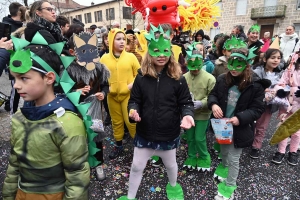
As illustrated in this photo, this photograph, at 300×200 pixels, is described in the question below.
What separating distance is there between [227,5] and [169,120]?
22937 mm

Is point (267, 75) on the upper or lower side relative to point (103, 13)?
lower

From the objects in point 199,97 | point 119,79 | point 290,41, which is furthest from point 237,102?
point 290,41

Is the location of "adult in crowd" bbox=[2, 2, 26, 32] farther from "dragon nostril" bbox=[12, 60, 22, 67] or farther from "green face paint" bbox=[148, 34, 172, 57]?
"dragon nostril" bbox=[12, 60, 22, 67]

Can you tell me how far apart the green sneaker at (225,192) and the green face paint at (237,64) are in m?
1.31

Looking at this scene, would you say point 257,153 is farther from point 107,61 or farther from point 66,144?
point 66,144

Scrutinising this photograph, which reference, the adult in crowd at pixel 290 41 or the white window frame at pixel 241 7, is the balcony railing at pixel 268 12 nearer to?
the white window frame at pixel 241 7

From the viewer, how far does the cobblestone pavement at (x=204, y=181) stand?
8.18 ft

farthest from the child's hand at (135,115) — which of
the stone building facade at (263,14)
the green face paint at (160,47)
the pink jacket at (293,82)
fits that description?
the stone building facade at (263,14)

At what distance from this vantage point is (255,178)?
110 inches

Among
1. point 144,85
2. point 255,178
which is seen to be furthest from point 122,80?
point 255,178

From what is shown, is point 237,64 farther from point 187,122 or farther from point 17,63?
point 17,63

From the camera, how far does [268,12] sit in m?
19.9

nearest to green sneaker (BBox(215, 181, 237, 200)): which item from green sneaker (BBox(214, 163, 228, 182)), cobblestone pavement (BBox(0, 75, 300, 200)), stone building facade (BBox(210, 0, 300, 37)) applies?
cobblestone pavement (BBox(0, 75, 300, 200))

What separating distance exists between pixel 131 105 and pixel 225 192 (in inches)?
57.0
